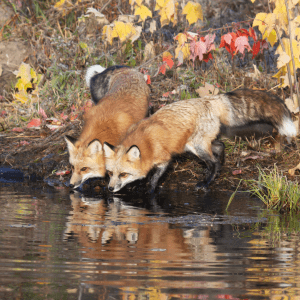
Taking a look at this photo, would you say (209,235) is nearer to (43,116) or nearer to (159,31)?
(43,116)

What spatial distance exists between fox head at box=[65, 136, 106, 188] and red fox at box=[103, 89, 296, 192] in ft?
0.57

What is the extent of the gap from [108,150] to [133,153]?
39cm

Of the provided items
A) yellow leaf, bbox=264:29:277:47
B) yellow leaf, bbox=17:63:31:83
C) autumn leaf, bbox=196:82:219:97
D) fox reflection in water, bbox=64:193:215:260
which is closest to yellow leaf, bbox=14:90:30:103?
yellow leaf, bbox=17:63:31:83

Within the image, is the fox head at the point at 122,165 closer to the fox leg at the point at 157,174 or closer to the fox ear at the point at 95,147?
the fox ear at the point at 95,147

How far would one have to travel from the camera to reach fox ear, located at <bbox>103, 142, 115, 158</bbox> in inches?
296

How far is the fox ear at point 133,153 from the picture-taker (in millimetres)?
7441

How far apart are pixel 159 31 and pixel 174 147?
249 inches

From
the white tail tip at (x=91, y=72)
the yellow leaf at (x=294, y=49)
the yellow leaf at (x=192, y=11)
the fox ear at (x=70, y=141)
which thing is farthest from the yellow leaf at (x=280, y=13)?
the white tail tip at (x=91, y=72)

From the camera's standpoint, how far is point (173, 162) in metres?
8.62

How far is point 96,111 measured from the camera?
8.48 m

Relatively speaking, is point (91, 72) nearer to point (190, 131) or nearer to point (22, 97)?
point (22, 97)

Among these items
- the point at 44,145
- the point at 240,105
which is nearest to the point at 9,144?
the point at 44,145

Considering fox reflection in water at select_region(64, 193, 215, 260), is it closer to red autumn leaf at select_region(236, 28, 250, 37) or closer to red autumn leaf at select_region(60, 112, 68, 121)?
red autumn leaf at select_region(236, 28, 250, 37)

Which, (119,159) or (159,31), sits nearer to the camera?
(119,159)
